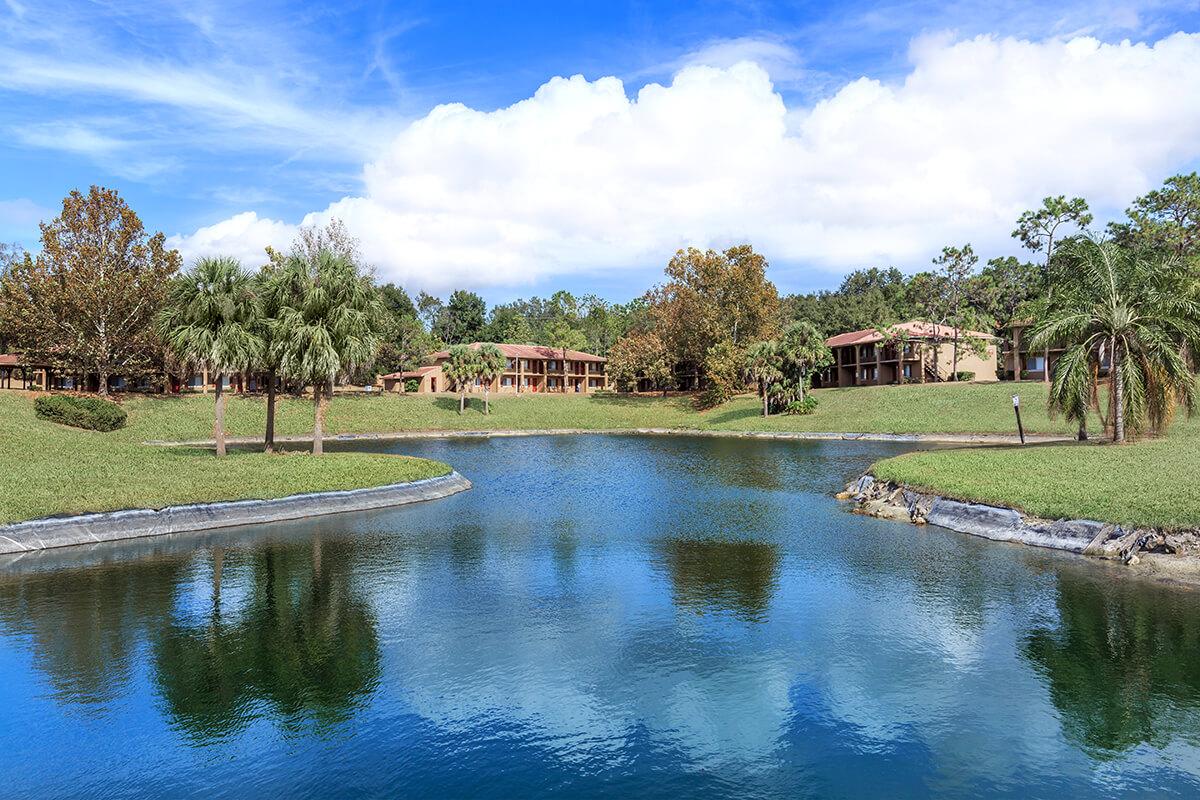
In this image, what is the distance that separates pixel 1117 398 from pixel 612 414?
6752cm

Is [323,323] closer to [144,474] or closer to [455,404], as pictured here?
[144,474]

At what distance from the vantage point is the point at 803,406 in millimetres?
85812

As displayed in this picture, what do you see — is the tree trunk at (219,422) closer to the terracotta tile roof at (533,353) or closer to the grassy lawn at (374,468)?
the grassy lawn at (374,468)

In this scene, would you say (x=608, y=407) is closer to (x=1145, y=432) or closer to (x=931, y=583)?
(x=1145, y=432)

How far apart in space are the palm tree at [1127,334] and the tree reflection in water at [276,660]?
34.2 m

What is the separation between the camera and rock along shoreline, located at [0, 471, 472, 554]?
2325cm

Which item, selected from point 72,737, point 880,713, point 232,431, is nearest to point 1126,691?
point 880,713

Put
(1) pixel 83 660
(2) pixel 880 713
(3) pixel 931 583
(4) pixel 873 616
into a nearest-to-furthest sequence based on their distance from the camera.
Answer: (2) pixel 880 713 < (1) pixel 83 660 < (4) pixel 873 616 < (3) pixel 931 583

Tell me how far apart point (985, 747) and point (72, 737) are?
565 inches

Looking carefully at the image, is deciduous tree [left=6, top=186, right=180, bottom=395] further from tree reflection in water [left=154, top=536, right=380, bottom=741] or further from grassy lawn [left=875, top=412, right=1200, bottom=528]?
grassy lawn [left=875, top=412, right=1200, bottom=528]

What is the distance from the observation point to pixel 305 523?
28.4 meters

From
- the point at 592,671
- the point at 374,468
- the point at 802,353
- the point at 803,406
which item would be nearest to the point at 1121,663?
the point at 592,671

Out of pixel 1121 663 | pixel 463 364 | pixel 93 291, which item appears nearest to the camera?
pixel 1121 663

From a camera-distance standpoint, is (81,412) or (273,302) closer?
(273,302)
